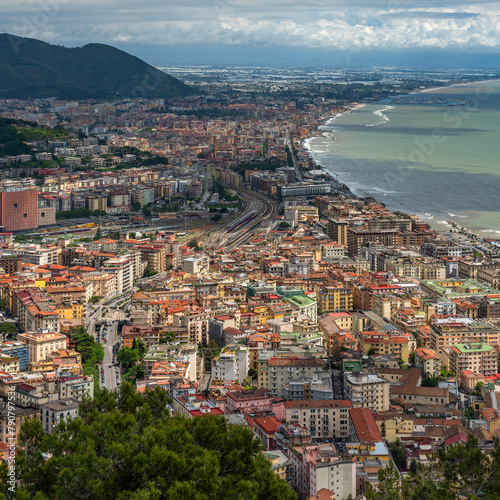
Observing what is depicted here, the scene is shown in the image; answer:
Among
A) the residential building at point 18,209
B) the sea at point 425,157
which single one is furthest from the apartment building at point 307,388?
the residential building at point 18,209

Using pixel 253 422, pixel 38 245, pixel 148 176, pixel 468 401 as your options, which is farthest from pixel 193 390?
pixel 148 176

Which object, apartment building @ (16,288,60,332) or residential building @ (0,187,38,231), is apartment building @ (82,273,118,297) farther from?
residential building @ (0,187,38,231)

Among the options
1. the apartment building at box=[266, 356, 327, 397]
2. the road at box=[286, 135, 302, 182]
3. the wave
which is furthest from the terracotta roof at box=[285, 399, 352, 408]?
the wave

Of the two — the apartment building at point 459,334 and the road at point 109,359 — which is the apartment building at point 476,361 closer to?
the apartment building at point 459,334

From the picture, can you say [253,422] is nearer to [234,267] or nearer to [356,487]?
[356,487]

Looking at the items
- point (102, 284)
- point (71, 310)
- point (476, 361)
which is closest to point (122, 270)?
point (102, 284)

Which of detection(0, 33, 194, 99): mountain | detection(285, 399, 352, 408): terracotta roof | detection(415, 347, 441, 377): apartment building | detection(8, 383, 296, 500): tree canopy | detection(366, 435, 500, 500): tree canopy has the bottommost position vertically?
detection(415, 347, 441, 377): apartment building
